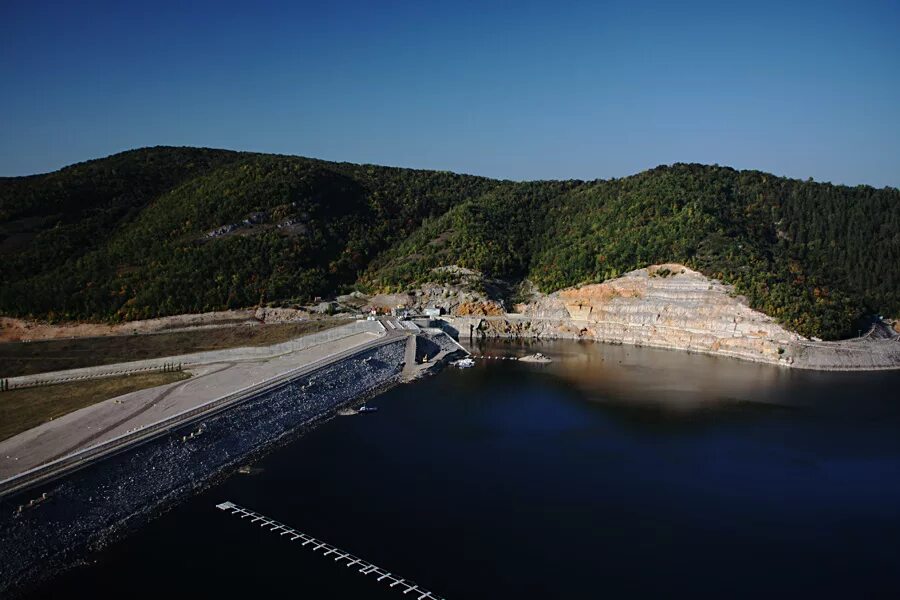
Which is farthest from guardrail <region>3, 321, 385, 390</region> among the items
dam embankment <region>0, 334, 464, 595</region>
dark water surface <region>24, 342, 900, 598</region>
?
dark water surface <region>24, 342, 900, 598</region>

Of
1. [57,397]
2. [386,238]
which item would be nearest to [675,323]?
[386,238]

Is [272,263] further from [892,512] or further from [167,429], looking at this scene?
[892,512]

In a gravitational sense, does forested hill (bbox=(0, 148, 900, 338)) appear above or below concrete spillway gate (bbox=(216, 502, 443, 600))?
above

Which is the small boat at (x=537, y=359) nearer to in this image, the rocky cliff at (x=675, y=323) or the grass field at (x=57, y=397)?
the rocky cliff at (x=675, y=323)

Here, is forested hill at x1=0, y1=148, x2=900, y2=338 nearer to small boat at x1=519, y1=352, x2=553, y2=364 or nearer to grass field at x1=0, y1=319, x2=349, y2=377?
grass field at x1=0, y1=319, x2=349, y2=377

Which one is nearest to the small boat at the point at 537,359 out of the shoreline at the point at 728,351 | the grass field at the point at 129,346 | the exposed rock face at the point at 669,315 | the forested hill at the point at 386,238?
the shoreline at the point at 728,351

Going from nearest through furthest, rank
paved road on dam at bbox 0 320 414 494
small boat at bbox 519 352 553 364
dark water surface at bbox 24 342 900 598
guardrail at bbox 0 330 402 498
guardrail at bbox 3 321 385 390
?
1. dark water surface at bbox 24 342 900 598
2. guardrail at bbox 0 330 402 498
3. paved road on dam at bbox 0 320 414 494
4. guardrail at bbox 3 321 385 390
5. small boat at bbox 519 352 553 364
